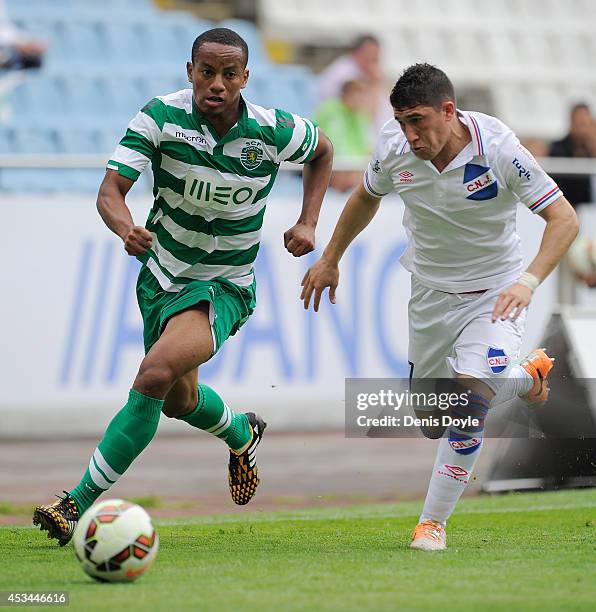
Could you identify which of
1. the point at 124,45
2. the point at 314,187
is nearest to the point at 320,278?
the point at 314,187

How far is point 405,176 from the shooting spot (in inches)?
264

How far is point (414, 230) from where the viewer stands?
6941 mm

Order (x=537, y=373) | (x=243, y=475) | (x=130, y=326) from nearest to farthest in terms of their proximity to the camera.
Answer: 1. (x=537, y=373)
2. (x=243, y=475)
3. (x=130, y=326)

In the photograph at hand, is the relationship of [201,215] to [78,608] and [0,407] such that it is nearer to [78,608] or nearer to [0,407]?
[78,608]

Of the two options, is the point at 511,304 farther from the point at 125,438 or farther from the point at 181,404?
the point at 181,404

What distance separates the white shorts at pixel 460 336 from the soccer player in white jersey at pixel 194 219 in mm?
726

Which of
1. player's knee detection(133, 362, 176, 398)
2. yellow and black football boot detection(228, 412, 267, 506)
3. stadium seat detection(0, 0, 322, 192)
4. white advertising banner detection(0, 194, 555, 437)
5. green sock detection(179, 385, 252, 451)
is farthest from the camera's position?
stadium seat detection(0, 0, 322, 192)

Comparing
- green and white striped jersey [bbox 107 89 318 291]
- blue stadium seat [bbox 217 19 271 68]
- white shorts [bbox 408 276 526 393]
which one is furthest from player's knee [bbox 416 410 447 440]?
blue stadium seat [bbox 217 19 271 68]

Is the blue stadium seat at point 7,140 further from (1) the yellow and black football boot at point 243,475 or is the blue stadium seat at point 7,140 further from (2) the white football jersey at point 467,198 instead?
(2) the white football jersey at point 467,198

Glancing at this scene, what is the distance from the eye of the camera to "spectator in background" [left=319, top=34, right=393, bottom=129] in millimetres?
14883

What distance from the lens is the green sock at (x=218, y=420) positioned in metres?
7.44

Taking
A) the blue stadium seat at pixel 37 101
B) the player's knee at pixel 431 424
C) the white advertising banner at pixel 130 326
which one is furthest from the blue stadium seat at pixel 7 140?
the player's knee at pixel 431 424

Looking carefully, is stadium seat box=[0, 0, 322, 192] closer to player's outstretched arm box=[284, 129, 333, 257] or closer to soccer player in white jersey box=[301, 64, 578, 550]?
player's outstretched arm box=[284, 129, 333, 257]

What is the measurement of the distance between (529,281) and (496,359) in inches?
23.8
